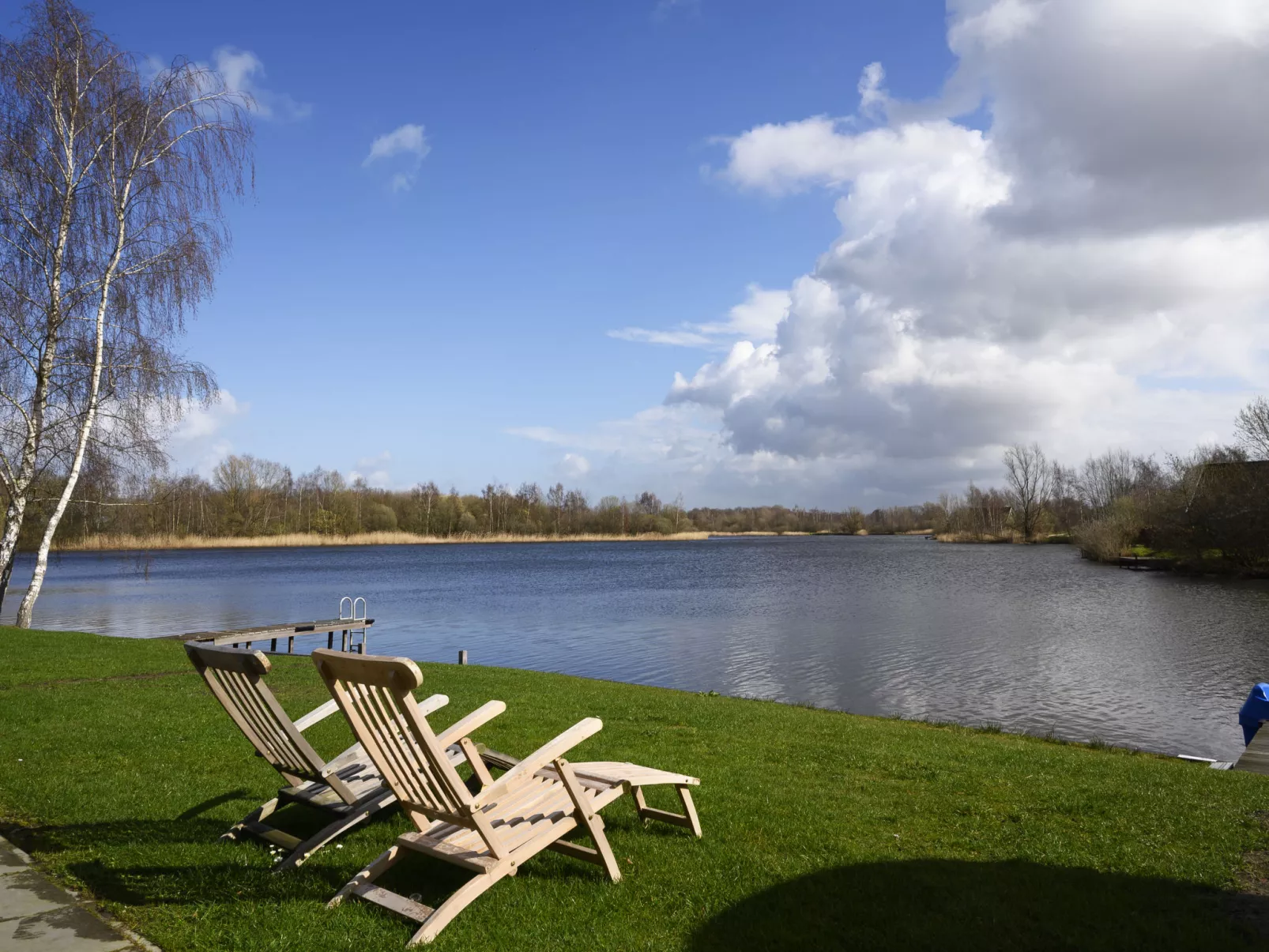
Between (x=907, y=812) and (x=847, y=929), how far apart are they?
2216mm

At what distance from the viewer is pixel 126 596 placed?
4159cm

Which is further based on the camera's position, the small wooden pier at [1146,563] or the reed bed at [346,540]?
the reed bed at [346,540]

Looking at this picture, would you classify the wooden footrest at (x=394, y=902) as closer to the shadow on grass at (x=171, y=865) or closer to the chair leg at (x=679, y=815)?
the shadow on grass at (x=171, y=865)

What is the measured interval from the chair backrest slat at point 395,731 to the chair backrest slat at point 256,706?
603 millimetres

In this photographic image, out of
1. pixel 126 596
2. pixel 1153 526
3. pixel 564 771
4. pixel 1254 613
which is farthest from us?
pixel 1153 526

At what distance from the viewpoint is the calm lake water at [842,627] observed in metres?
16.1

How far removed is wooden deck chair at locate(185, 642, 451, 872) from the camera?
4613 millimetres

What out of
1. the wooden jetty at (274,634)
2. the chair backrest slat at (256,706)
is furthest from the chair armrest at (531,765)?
the wooden jetty at (274,634)

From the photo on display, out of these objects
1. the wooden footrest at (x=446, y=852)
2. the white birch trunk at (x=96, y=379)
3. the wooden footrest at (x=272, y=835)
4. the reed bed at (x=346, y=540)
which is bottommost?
the reed bed at (x=346, y=540)

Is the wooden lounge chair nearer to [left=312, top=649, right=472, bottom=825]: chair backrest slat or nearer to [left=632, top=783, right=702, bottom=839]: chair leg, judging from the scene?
[left=312, top=649, right=472, bottom=825]: chair backrest slat

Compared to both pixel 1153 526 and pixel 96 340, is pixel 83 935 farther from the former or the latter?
pixel 1153 526

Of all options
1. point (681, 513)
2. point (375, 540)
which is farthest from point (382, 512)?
point (681, 513)

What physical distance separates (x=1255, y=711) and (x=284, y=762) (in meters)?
11.9

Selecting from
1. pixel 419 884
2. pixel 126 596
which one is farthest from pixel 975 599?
pixel 126 596
